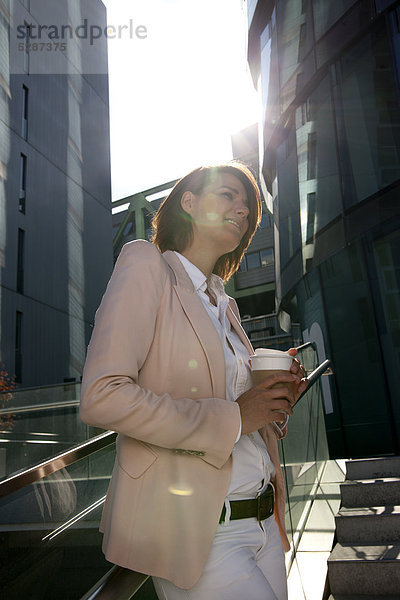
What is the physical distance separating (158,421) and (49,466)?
653 mm

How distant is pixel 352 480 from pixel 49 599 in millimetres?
4766

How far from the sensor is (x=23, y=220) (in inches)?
734

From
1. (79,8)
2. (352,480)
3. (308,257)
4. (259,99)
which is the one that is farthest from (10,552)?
(79,8)

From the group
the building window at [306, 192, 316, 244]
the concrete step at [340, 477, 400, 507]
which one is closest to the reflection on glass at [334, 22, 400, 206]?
the building window at [306, 192, 316, 244]

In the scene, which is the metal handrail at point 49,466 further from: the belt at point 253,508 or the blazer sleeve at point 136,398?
the belt at point 253,508

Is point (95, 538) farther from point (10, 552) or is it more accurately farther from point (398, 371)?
point (398, 371)

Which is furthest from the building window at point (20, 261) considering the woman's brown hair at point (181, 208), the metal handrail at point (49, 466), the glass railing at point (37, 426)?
the woman's brown hair at point (181, 208)

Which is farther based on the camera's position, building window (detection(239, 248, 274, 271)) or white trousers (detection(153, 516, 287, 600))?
building window (detection(239, 248, 274, 271))

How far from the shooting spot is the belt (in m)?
1.39

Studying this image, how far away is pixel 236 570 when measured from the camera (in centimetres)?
131

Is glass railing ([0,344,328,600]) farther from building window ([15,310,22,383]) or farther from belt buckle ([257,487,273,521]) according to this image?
building window ([15,310,22,383])

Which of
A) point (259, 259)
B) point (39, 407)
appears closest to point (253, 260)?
point (259, 259)

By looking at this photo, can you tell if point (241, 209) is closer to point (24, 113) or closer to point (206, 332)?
point (206, 332)

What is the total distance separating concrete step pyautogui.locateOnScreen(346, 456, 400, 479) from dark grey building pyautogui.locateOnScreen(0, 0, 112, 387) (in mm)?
12939
